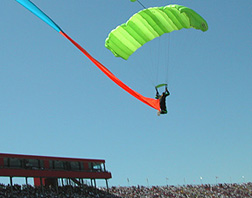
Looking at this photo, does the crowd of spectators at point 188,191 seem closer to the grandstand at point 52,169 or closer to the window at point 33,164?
the grandstand at point 52,169

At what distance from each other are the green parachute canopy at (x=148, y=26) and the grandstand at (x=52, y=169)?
11.8m

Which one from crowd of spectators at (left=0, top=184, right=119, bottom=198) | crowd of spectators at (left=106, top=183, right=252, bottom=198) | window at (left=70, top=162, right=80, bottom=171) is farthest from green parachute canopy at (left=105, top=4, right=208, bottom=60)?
crowd of spectators at (left=106, top=183, right=252, bottom=198)

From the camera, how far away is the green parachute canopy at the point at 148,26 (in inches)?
741

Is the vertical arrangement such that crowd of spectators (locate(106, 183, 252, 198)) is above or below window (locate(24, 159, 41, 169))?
below

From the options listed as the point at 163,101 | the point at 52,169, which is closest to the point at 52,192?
the point at 52,169

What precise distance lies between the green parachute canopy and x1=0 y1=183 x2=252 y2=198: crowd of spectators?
12695mm

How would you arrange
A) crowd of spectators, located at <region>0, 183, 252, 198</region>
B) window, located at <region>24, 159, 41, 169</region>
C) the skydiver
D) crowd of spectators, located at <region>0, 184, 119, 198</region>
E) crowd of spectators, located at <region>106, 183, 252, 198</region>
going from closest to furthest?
the skydiver, crowd of spectators, located at <region>0, 184, 119, 198</region>, crowd of spectators, located at <region>0, 183, 252, 198</region>, window, located at <region>24, 159, 41, 169</region>, crowd of spectators, located at <region>106, 183, 252, 198</region>

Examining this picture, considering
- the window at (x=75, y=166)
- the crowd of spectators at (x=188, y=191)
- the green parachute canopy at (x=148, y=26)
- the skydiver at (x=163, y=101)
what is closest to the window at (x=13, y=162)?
the window at (x=75, y=166)

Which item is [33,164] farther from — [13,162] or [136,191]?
[136,191]

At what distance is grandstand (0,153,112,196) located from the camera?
27797 mm

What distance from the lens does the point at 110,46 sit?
20906mm

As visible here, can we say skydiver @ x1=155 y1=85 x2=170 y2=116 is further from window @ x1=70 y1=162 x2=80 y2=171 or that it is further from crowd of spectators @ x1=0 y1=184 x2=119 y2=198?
window @ x1=70 y1=162 x2=80 y2=171

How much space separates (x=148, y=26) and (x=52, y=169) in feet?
50.0

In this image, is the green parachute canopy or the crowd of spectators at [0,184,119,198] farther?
the crowd of spectators at [0,184,119,198]
